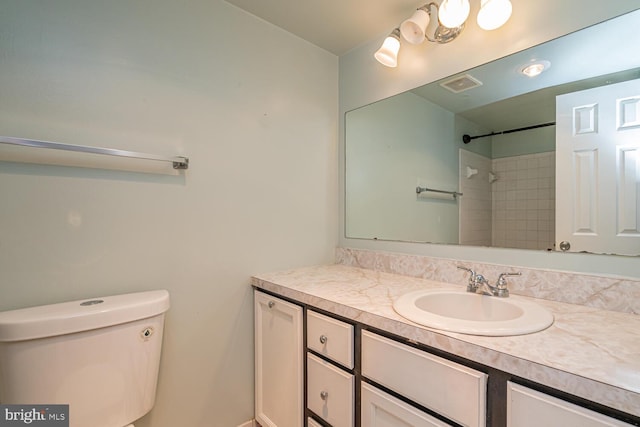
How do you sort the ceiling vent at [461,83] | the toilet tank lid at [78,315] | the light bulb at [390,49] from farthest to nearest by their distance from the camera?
the light bulb at [390,49] < the ceiling vent at [461,83] < the toilet tank lid at [78,315]

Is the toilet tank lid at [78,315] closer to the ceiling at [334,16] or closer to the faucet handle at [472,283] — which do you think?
the faucet handle at [472,283]

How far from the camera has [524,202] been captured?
45.1 inches

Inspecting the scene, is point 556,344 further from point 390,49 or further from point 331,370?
point 390,49

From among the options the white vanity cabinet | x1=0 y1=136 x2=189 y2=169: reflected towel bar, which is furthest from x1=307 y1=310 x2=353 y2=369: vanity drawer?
x1=0 y1=136 x2=189 y2=169: reflected towel bar

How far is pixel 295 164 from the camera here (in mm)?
1629

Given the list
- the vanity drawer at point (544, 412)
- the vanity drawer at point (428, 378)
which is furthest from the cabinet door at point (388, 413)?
the vanity drawer at point (544, 412)

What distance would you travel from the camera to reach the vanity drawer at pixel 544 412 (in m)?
0.55

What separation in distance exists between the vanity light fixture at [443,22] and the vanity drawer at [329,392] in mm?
1403

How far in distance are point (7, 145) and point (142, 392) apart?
924 millimetres

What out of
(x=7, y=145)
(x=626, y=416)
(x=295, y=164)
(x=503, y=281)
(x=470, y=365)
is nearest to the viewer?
(x=626, y=416)

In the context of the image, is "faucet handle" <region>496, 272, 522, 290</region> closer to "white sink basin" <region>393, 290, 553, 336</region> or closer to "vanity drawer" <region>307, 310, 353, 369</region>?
"white sink basin" <region>393, 290, 553, 336</region>

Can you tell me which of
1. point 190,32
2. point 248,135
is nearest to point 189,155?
point 248,135

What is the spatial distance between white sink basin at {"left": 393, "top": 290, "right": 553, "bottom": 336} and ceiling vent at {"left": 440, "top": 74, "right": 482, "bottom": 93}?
91 cm

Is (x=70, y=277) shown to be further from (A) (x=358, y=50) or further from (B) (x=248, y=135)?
(A) (x=358, y=50)
